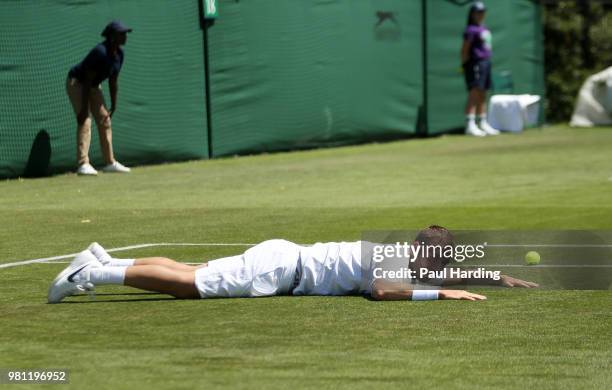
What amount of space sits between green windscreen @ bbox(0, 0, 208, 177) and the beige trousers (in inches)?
14.8

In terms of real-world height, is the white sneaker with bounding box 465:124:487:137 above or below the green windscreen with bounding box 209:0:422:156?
below

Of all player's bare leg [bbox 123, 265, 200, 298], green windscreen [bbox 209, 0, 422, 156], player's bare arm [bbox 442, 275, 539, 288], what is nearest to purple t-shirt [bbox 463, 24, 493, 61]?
green windscreen [bbox 209, 0, 422, 156]

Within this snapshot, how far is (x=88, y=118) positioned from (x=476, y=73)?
10114 mm

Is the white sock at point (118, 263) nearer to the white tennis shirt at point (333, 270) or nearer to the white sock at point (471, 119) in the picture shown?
the white tennis shirt at point (333, 270)

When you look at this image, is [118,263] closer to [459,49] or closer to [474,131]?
[474,131]

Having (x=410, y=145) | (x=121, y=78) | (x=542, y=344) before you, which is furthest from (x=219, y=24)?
(x=542, y=344)

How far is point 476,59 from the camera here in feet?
84.3

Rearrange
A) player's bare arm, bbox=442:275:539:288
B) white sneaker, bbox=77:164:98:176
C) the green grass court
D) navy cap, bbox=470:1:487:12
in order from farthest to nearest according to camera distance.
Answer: navy cap, bbox=470:1:487:12 → white sneaker, bbox=77:164:98:176 → player's bare arm, bbox=442:275:539:288 → the green grass court

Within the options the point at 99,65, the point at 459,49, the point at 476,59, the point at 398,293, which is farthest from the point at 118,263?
the point at 459,49

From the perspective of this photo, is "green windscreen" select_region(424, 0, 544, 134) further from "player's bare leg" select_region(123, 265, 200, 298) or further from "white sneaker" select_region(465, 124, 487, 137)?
"player's bare leg" select_region(123, 265, 200, 298)

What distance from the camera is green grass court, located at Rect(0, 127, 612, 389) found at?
21.1 feet

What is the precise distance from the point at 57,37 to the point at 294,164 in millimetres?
4108

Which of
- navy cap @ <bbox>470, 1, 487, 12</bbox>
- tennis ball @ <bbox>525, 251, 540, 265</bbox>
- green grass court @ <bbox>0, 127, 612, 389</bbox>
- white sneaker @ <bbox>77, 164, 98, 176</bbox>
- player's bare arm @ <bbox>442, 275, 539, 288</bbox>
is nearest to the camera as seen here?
green grass court @ <bbox>0, 127, 612, 389</bbox>

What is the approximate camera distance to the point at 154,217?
44.9ft
